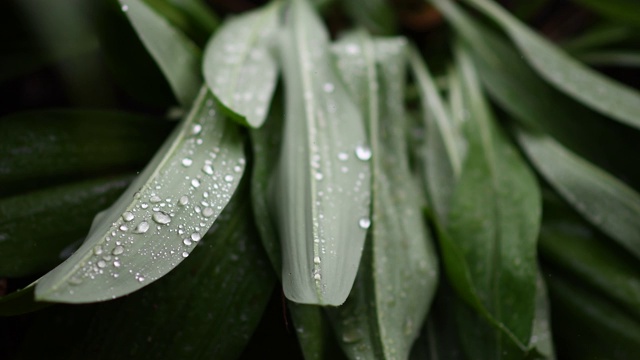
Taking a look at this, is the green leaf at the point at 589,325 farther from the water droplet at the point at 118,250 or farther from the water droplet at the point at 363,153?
the water droplet at the point at 118,250

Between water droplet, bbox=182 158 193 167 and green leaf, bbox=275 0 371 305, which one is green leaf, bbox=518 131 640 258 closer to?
green leaf, bbox=275 0 371 305


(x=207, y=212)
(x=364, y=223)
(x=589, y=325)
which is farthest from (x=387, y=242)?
(x=589, y=325)

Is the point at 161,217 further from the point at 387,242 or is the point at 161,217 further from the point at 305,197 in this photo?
the point at 387,242

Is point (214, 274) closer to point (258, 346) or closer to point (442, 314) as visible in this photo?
point (258, 346)

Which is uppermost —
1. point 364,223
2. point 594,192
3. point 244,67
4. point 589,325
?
point 244,67

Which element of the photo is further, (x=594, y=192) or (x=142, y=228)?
(x=594, y=192)

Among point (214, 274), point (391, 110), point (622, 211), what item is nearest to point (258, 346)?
point (214, 274)

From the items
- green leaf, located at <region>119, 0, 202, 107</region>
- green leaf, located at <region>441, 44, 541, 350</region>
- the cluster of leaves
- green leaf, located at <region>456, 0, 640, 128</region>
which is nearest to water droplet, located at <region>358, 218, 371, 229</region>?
the cluster of leaves

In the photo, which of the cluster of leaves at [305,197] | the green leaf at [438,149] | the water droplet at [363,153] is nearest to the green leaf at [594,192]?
the cluster of leaves at [305,197]
